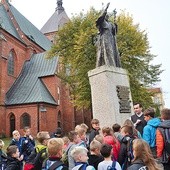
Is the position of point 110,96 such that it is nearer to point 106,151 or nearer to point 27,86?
point 106,151

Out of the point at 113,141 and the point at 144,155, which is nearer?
the point at 144,155

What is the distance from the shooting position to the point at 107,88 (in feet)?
26.0

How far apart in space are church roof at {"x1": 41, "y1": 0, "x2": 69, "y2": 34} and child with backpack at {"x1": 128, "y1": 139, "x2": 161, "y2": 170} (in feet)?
172

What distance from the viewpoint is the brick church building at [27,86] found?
2818 cm

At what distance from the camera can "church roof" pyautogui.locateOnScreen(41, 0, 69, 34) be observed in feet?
181

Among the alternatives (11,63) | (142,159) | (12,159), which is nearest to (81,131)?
(12,159)

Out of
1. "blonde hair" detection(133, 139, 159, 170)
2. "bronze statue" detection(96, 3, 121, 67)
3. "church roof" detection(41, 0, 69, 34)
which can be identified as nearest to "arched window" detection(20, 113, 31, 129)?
"bronze statue" detection(96, 3, 121, 67)

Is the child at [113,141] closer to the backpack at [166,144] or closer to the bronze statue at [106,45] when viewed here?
the backpack at [166,144]

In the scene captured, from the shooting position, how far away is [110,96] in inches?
309

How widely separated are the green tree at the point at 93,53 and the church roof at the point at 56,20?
30971mm

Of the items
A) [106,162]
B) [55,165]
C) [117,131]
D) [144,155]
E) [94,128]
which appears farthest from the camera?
[94,128]

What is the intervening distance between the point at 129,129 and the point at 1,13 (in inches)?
1307

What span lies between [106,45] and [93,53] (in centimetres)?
1244

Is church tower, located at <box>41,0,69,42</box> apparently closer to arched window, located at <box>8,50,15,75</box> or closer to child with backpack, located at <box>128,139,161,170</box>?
arched window, located at <box>8,50,15,75</box>
